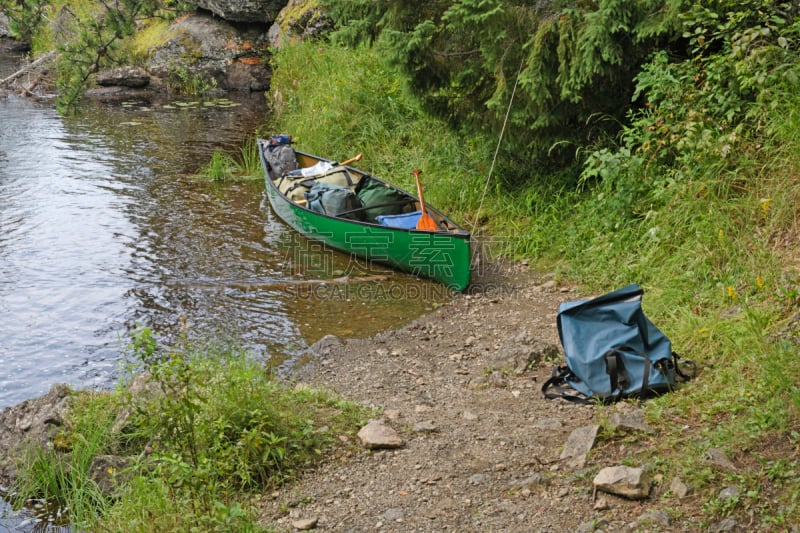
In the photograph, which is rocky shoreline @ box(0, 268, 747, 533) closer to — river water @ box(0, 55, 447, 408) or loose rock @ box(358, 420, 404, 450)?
loose rock @ box(358, 420, 404, 450)

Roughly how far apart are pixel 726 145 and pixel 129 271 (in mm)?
6192

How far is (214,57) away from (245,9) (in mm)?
1514

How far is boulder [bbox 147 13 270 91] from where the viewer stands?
20219 mm

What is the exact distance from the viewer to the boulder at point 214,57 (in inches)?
796

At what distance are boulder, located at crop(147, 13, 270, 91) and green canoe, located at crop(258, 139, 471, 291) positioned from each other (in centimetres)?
1148

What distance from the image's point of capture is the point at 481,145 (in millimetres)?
9539

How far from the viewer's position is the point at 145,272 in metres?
8.39

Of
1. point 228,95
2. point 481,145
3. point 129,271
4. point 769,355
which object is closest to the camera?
point 769,355

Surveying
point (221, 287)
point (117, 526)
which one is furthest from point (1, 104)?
point (117, 526)

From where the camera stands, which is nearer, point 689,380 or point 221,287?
point 689,380

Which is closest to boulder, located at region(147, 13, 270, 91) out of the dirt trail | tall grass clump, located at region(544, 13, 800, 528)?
tall grass clump, located at region(544, 13, 800, 528)

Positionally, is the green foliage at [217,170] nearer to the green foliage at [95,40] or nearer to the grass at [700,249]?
the grass at [700,249]

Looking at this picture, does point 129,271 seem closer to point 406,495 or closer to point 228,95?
point 406,495

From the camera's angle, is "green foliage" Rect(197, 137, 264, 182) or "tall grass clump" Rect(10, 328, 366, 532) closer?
"tall grass clump" Rect(10, 328, 366, 532)
